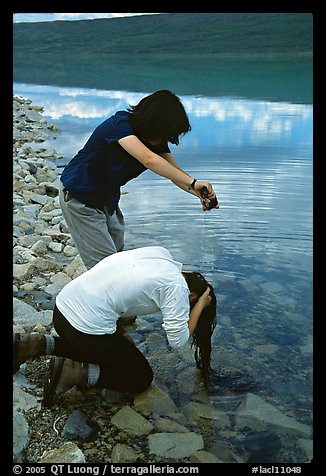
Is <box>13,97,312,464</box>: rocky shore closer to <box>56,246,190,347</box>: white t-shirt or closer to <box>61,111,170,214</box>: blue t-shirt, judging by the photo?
<box>56,246,190,347</box>: white t-shirt

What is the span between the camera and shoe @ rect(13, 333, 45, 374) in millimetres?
2770

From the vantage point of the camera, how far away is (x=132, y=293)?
104 inches

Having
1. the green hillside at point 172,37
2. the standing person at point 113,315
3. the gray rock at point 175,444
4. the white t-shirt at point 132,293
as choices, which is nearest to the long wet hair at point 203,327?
the standing person at point 113,315

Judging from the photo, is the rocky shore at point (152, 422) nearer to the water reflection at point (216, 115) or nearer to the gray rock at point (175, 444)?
the gray rock at point (175, 444)

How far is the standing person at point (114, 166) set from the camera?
9.72 feet

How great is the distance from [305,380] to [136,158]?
5.11 ft

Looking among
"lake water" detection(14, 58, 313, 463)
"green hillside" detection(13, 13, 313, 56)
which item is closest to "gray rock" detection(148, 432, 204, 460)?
"lake water" detection(14, 58, 313, 463)

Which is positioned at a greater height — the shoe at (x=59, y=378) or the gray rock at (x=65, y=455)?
the shoe at (x=59, y=378)

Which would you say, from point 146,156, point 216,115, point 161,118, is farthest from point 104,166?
point 216,115

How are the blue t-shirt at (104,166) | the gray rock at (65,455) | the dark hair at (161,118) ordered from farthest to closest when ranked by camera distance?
the blue t-shirt at (104,166), the dark hair at (161,118), the gray rock at (65,455)

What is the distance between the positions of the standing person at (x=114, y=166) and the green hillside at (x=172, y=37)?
4966 centimetres
